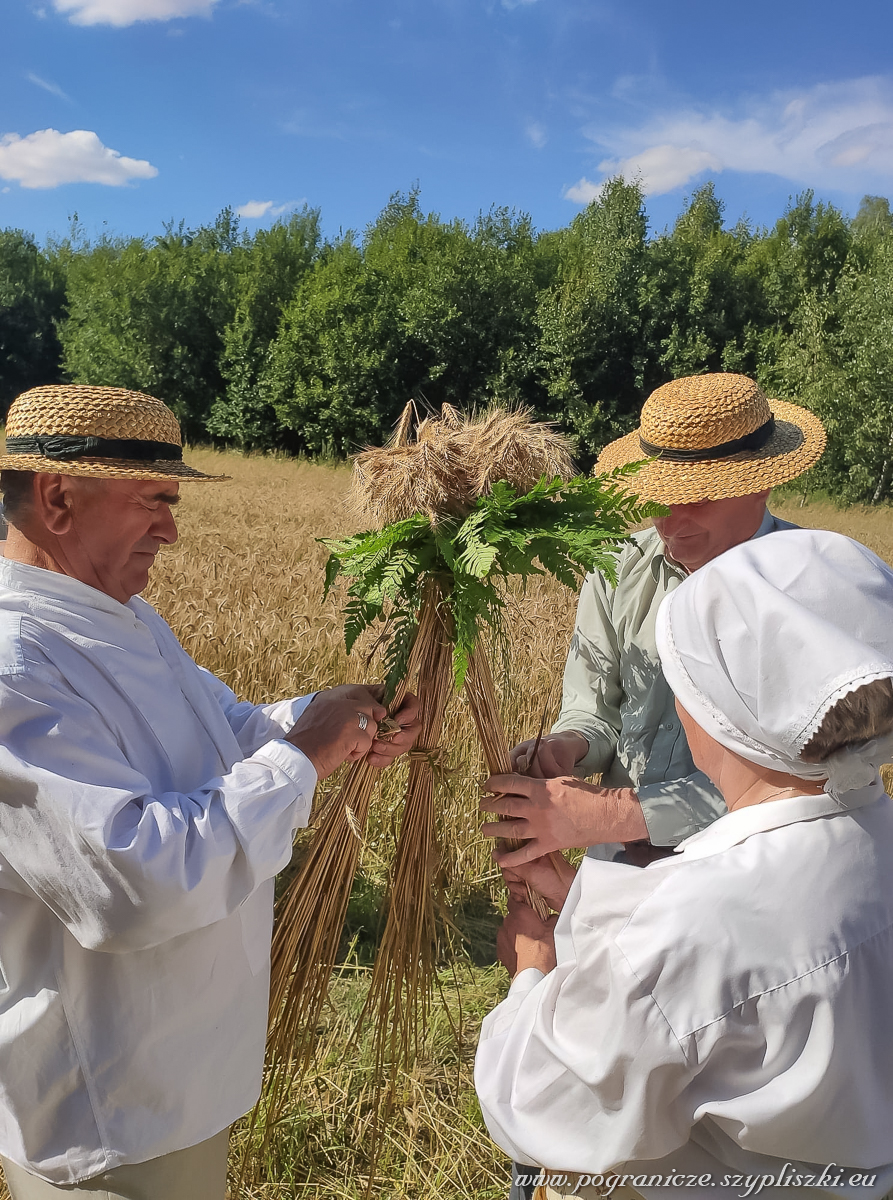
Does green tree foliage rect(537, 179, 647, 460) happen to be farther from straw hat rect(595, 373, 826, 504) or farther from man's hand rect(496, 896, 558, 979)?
man's hand rect(496, 896, 558, 979)

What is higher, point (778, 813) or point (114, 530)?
point (114, 530)

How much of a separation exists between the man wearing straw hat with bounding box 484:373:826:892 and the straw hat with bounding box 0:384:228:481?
977 millimetres

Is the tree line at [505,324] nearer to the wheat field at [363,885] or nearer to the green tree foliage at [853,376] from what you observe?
the green tree foliage at [853,376]

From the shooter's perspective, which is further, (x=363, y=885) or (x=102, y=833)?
(x=363, y=885)

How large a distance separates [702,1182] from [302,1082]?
5.24 feet

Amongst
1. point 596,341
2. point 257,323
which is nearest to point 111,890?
point 596,341

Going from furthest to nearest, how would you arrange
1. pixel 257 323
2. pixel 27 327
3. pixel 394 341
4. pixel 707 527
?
pixel 27 327 < pixel 257 323 < pixel 394 341 < pixel 707 527

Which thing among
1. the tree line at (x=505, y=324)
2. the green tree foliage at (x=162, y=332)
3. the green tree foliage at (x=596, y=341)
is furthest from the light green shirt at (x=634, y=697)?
the green tree foliage at (x=162, y=332)

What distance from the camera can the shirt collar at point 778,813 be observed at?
99 centimetres

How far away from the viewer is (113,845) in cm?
120

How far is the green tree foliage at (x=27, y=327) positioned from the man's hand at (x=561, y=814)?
40.0m

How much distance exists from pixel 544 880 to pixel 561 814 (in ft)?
0.57

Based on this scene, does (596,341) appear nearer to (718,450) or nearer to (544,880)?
(718,450)

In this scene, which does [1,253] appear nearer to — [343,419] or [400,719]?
[343,419]
